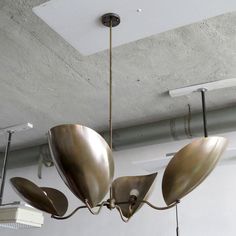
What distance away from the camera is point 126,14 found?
1.51 meters

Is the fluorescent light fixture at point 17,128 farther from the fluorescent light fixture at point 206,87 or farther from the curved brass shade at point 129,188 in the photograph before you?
the curved brass shade at point 129,188

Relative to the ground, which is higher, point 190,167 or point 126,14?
point 126,14

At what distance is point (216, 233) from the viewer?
2.97 m

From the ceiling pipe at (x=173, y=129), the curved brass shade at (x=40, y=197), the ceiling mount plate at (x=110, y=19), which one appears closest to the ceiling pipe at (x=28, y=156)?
the ceiling pipe at (x=173, y=129)

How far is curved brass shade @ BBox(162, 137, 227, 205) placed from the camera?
48.4 inches

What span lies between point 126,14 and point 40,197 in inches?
32.8

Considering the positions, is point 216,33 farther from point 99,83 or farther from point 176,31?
point 99,83

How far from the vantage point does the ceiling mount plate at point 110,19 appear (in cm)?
150

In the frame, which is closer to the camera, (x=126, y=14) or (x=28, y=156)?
(x=126, y=14)

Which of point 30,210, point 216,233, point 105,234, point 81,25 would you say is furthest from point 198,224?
point 81,25

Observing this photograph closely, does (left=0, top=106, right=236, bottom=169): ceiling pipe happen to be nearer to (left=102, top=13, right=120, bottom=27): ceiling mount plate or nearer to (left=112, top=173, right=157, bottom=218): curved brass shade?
(left=112, top=173, right=157, bottom=218): curved brass shade

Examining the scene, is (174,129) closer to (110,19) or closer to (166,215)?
(166,215)

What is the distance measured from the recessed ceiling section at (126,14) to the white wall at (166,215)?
1.83m

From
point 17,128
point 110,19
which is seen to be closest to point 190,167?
point 110,19
